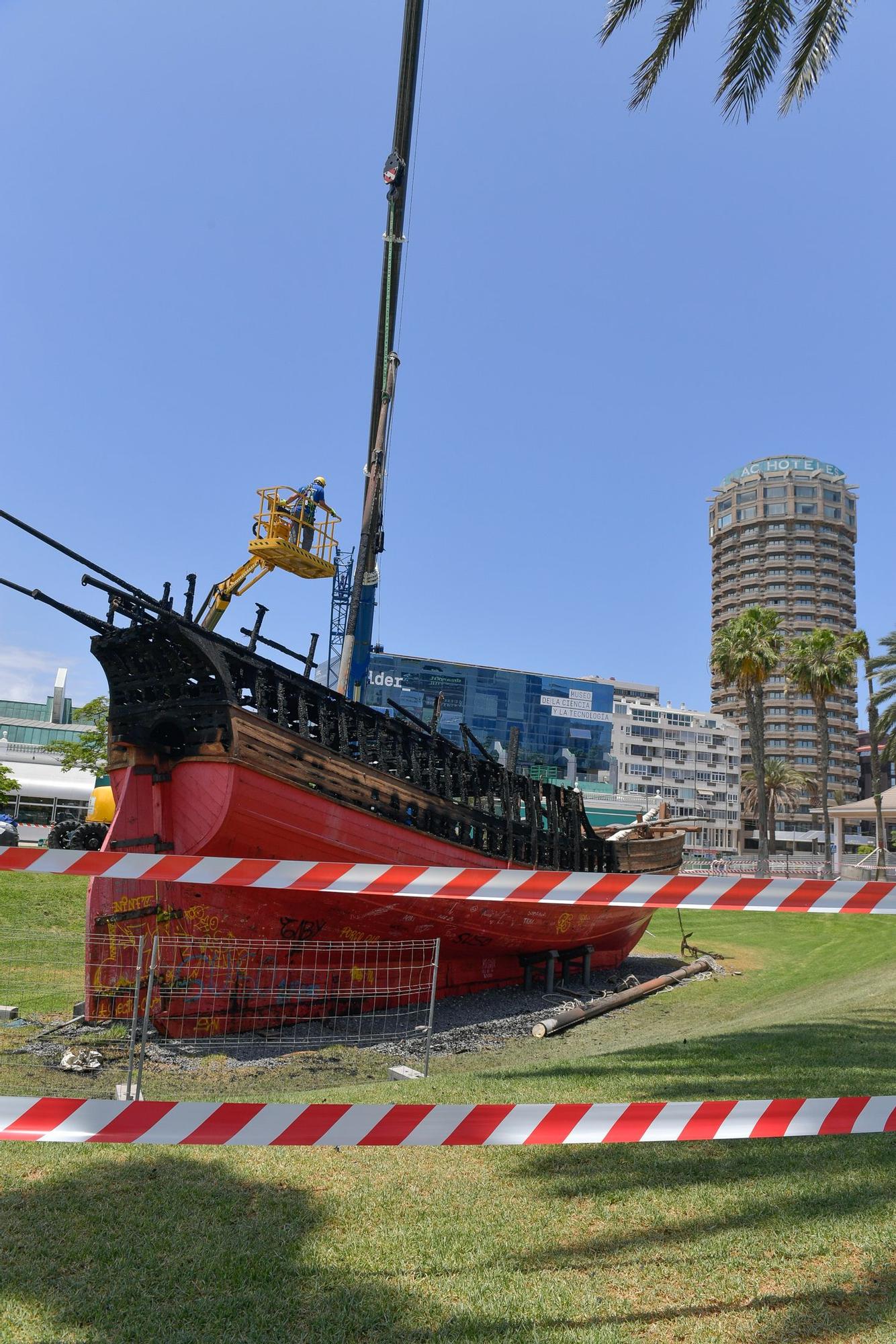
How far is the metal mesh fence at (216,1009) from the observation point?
8.01 m

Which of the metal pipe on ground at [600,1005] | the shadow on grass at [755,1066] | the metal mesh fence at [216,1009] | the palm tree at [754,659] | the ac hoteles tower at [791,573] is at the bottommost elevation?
the metal pipe on ground at [600,1005]

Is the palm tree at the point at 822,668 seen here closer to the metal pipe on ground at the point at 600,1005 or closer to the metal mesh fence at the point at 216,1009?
the metal pipe on ground at the point at 600,1005

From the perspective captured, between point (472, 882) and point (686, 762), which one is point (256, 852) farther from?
point (686, 762)

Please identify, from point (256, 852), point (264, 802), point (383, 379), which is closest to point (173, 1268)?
point (264, 802)

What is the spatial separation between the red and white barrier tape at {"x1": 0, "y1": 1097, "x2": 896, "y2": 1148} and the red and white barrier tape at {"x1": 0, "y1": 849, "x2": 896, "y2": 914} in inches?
30.5

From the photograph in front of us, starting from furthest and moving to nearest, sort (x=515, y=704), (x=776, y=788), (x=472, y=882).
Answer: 1. (x=515, y=704)
2. (x=776, y=788)
3. (x=472, y=882)

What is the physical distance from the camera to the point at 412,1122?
10.3ft

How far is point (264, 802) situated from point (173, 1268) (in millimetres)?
6918

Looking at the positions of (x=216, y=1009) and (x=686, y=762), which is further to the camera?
(x=686, y=762)

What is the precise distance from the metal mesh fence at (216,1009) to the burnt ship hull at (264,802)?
0.17 m

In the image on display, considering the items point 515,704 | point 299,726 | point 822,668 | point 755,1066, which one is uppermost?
point 515,704

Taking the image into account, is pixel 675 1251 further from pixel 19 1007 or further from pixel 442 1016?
pixel 19 1007

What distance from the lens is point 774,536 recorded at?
103875 millimetres

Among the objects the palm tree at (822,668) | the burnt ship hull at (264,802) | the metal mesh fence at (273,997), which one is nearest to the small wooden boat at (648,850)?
the burnt ship hull at (264,802)
